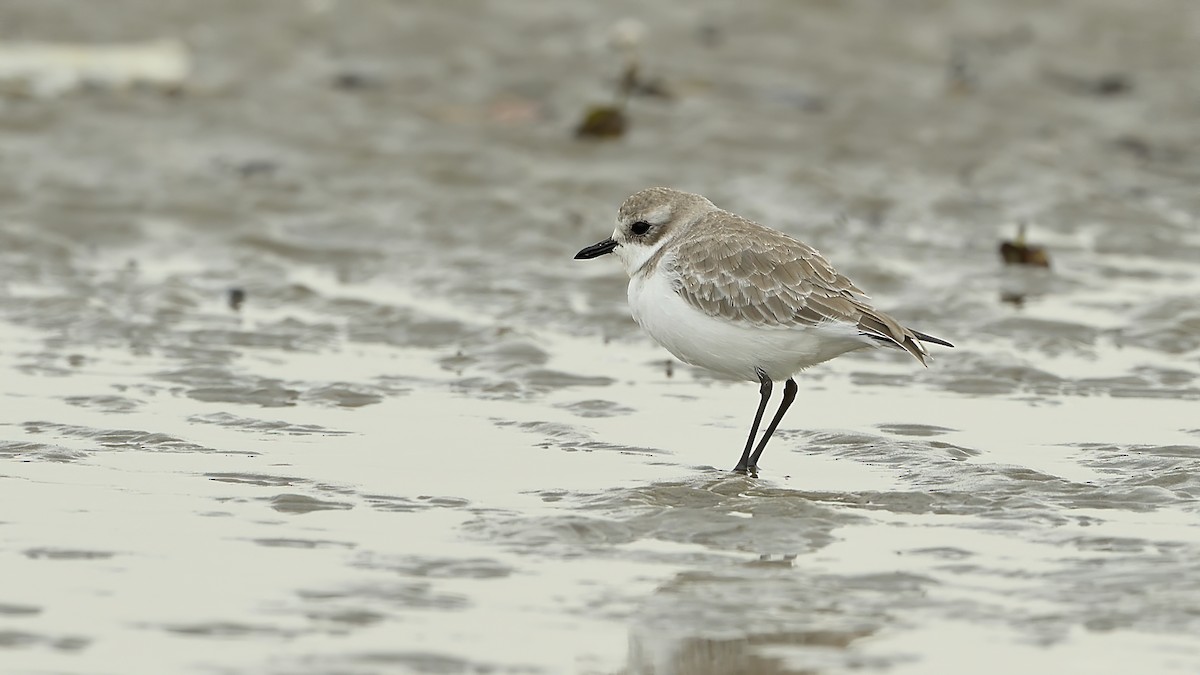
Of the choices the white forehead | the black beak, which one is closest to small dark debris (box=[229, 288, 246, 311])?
the black beak

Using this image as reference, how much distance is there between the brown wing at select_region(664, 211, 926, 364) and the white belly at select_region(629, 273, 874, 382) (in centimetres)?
4

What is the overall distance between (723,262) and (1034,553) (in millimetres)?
2120

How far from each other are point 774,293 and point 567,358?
2.27 m

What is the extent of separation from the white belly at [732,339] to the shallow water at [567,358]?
461mm

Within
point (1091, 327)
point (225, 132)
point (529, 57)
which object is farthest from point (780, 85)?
point (1091, 327)

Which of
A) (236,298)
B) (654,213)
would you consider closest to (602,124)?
(236,298)

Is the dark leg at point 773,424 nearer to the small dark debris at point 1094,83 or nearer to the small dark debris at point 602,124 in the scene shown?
the small dark debris at point 602,124

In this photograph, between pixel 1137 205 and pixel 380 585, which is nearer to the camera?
pixel 380 585

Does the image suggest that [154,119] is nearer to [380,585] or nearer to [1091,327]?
[1091,327]

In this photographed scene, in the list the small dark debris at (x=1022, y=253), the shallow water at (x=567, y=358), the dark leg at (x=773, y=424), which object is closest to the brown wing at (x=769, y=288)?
the dark leg at (x=773, y=424)

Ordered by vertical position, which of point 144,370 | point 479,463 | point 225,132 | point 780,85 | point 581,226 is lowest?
point 479,463

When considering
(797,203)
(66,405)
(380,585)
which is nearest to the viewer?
(380,585)

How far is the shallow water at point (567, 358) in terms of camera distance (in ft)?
19.4

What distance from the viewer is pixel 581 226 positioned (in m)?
12.8
